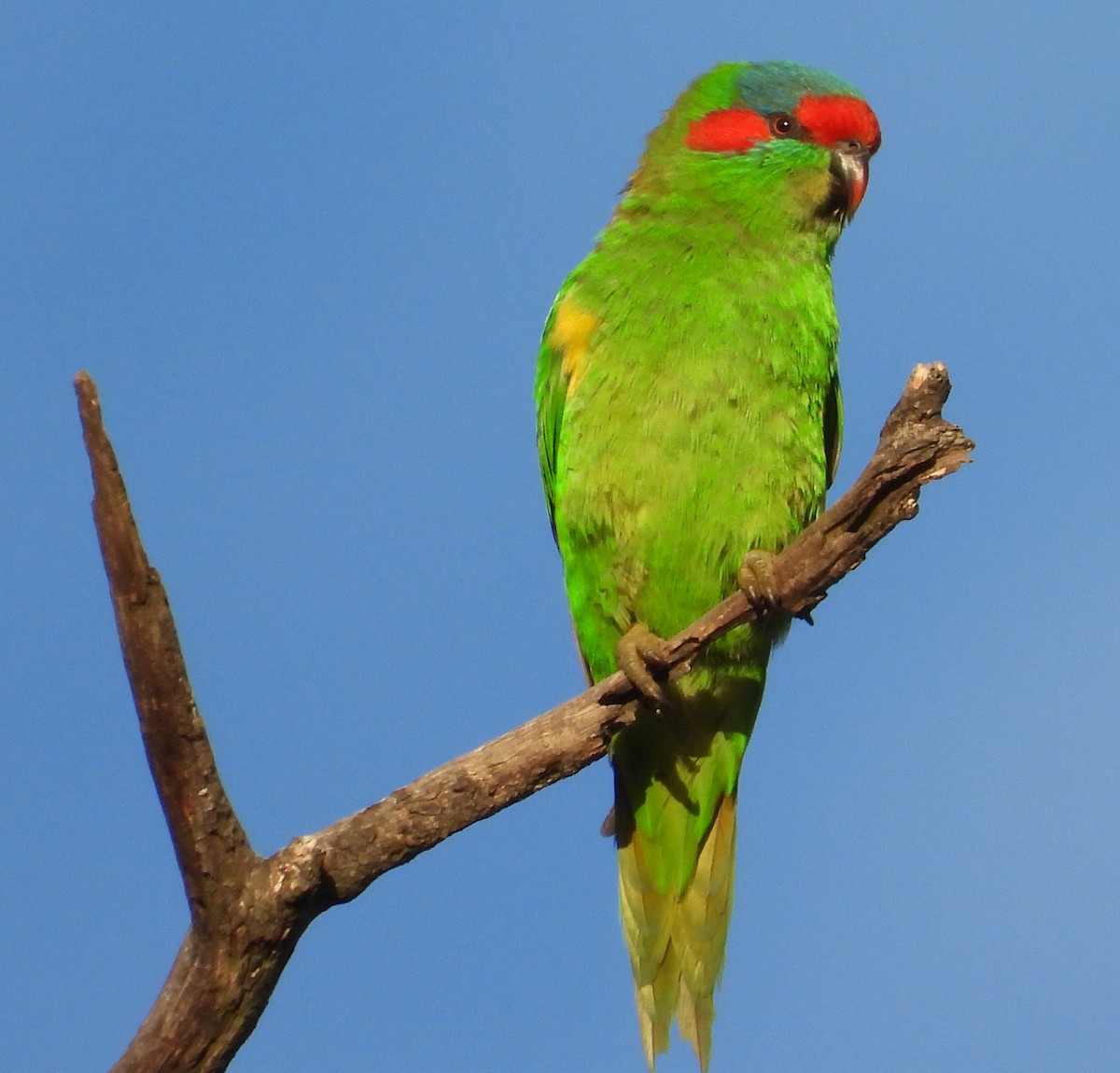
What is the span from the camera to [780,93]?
5004 millimetres

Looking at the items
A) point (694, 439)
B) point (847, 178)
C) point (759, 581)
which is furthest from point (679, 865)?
point (847, 178)

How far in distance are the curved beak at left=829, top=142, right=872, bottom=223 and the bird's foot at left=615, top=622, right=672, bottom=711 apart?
6.26 ft

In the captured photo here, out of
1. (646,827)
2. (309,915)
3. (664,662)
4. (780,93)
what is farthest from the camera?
(780,93)

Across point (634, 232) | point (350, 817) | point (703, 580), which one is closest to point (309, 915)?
point (350, 817)

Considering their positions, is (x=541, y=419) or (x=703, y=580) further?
(x=541, y=419)

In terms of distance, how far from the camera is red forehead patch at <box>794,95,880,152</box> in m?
4.93

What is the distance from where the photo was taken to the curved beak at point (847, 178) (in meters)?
4.91

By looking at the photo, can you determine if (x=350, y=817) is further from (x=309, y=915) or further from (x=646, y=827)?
(x=646, y=827)

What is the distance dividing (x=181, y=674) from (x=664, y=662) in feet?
4.79

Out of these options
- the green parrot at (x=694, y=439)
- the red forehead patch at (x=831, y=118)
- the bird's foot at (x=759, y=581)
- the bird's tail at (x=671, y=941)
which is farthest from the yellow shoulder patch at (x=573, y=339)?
the bird's tail at (x=671, y=941)

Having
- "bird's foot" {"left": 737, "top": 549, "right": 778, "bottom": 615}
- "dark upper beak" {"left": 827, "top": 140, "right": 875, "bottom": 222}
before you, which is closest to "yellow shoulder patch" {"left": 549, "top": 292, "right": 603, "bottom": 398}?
"bird's foot" {"left": 737, "top": 549, "right": 778, "bottom": 615}

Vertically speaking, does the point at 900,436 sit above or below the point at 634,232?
below

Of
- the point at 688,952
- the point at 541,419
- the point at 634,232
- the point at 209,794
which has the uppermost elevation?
the point at 634,232

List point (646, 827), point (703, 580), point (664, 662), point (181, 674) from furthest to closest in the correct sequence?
point (646, 827), point (703, 580), point (664, 662), point (181, 674)
